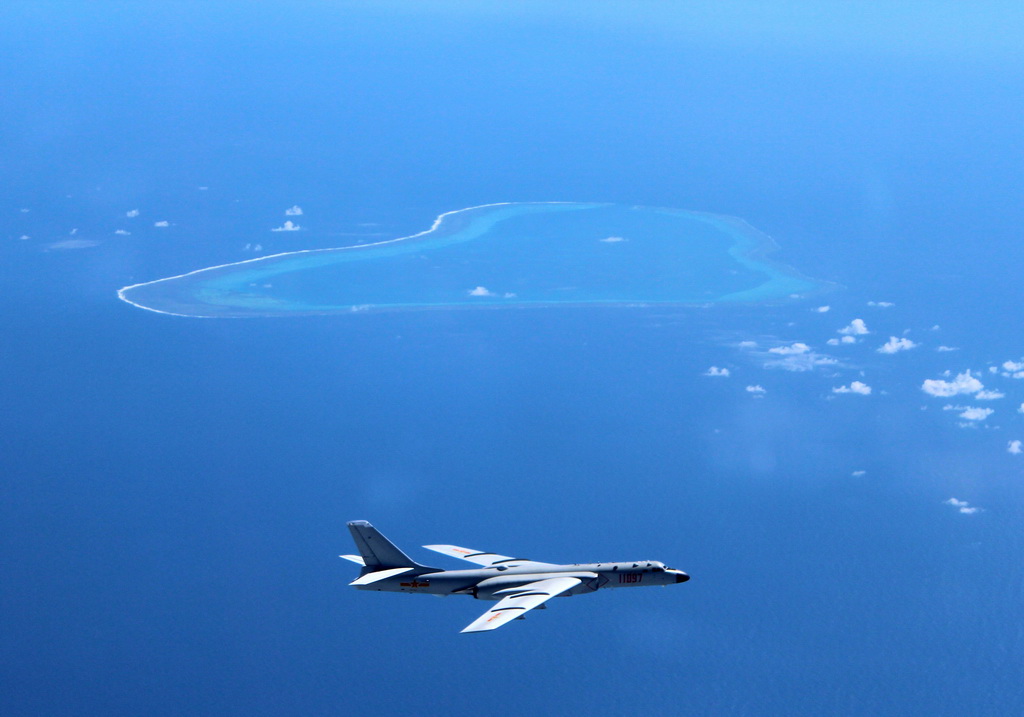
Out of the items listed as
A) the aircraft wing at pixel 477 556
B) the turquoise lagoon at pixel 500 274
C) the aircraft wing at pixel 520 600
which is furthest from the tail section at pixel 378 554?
the turquoise lagoon at pixel 500 274

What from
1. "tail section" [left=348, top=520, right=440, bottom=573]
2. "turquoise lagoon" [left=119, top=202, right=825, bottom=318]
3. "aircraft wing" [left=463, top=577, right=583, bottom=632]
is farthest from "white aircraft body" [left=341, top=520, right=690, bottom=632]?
"turquoise lagoon" [left=119, top=202, right=825, bottom=318]

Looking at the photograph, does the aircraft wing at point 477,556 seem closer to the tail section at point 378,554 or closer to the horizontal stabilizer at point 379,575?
the tail section at point 378,554

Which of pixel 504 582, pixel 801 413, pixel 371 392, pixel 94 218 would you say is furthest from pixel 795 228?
pixel 504 582

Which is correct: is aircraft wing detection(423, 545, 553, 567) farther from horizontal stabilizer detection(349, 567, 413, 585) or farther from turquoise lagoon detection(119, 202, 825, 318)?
turquoise lagoon detection(119, 202, 825, 318)

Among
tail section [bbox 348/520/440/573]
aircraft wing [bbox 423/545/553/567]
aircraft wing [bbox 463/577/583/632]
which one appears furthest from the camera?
aircraft wing [bbox 423/545/553/567]

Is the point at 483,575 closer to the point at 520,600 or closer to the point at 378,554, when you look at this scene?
the point at 520,600

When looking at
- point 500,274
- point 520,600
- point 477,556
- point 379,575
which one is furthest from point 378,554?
point 500,274

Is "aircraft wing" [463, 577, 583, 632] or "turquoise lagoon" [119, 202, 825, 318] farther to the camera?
"turquoise lagoon" [119, 202, 825, 318]
